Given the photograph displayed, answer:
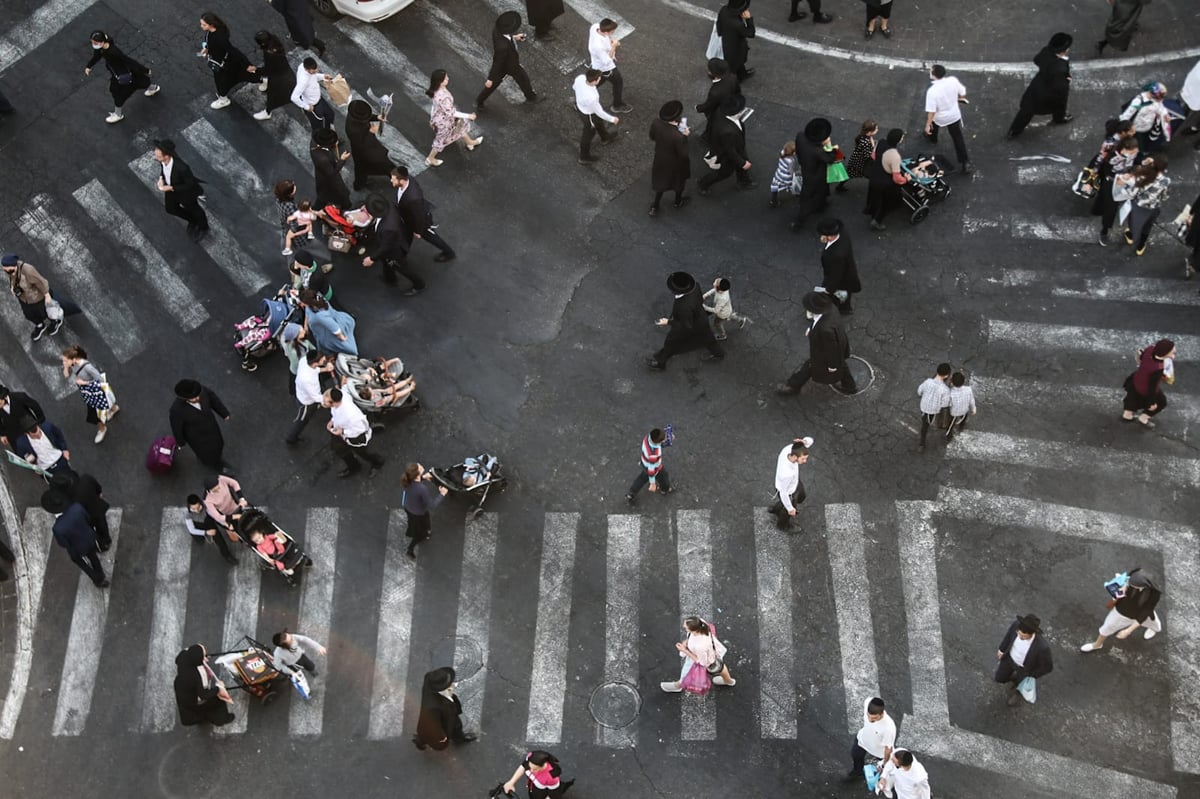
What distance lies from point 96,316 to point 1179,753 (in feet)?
50.2

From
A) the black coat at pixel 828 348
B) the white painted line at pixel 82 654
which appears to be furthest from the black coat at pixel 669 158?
the white painted line at pixel 82 654

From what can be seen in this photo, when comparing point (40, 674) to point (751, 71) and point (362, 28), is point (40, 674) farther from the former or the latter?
point (751, 71)

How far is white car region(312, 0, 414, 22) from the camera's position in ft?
70.4

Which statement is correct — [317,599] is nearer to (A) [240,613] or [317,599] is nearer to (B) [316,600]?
(B) [316,600]

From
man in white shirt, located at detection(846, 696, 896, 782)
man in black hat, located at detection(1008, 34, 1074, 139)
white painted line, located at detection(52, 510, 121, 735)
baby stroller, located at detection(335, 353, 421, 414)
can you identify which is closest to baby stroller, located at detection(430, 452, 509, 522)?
baby stroller, located at detection(335, 353, 421, 414)

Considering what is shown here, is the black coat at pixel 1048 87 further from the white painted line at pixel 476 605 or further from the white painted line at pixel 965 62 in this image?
the white painted line at pixel 476 605

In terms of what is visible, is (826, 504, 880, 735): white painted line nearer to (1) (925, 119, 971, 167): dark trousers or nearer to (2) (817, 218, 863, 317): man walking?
(2) (817, 218, 863, 317): man walking

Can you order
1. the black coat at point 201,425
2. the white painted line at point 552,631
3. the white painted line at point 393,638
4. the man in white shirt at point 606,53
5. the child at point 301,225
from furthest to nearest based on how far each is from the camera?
the man in white shirt at point 606,53, the child at point 301,225, the black coat at point 201,425, the white painted line at point 393,638, the white painted line at point 552,631

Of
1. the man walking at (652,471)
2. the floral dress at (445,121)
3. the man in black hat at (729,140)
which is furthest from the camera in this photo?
the floral dress at (445,121)

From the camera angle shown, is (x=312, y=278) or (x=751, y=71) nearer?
(x=312, y=278)

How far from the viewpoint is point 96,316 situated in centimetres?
1858

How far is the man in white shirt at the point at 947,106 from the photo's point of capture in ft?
60.3

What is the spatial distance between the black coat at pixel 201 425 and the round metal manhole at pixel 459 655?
13.1ft

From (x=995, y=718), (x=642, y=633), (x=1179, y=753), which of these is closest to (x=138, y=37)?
(x=642, y=633)
